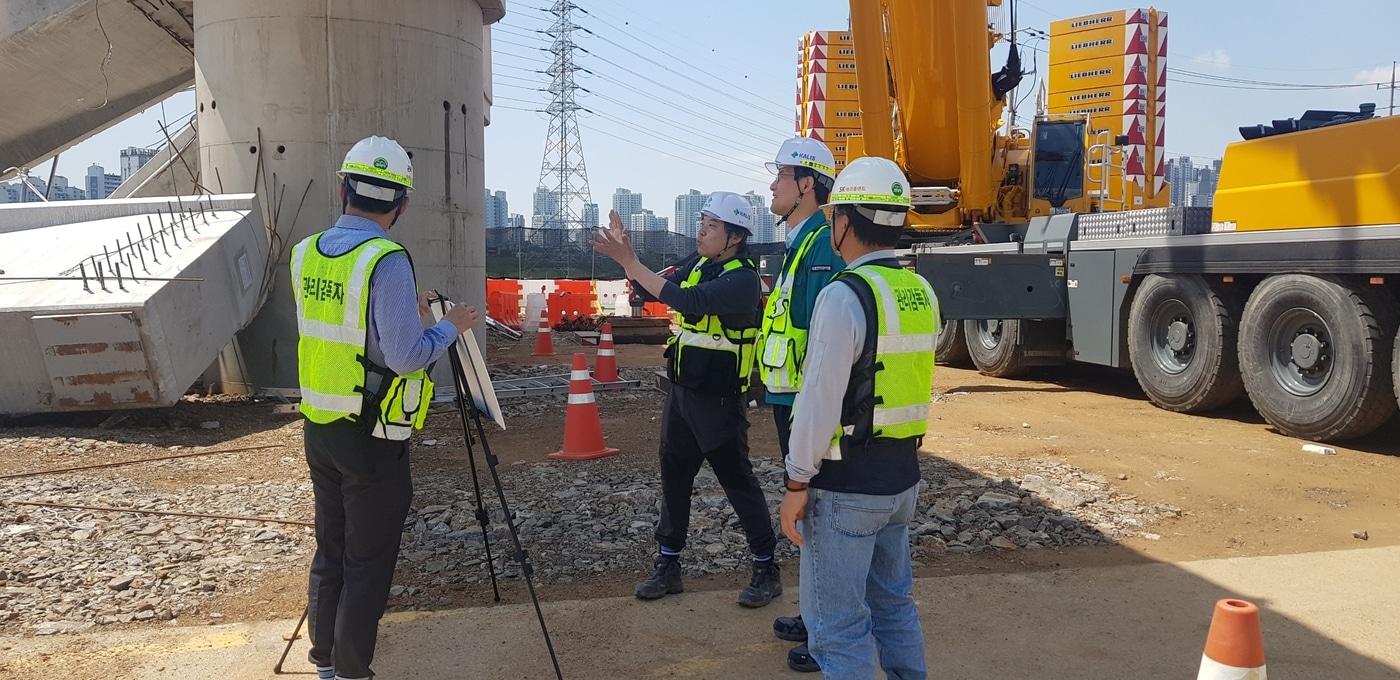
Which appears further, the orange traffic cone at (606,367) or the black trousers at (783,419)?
the orange traffic cone at (606,367)

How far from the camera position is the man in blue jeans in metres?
2.79

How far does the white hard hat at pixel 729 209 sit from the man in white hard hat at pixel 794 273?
25 centimetres

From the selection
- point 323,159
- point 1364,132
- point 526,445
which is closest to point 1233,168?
point 1364,132

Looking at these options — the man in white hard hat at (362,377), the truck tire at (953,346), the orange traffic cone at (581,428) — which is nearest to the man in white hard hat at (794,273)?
the man in white hard hat at (362,377)

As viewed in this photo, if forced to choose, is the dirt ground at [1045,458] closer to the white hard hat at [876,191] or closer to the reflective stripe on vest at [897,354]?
the reflective stripe on vest at [897,354]

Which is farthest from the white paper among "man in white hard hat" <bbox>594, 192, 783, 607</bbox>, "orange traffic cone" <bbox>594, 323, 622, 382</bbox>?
"orange traffic cone" <bbox>594, 323, 622, 382</bbox>

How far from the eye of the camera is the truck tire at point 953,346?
13.9 meters

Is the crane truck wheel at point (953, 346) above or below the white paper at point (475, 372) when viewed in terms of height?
below

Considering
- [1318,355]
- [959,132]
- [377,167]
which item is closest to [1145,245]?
[1318,355]

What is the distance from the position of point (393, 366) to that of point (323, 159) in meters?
7.85

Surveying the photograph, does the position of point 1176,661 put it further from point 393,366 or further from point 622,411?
point 622,411

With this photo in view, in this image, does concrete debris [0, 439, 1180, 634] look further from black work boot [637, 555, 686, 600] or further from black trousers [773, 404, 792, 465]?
black trousers [773, 404, 792, 465]

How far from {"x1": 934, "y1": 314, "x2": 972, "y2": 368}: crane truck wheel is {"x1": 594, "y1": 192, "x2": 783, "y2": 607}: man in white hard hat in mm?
9635

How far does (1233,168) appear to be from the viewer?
8414 mm
